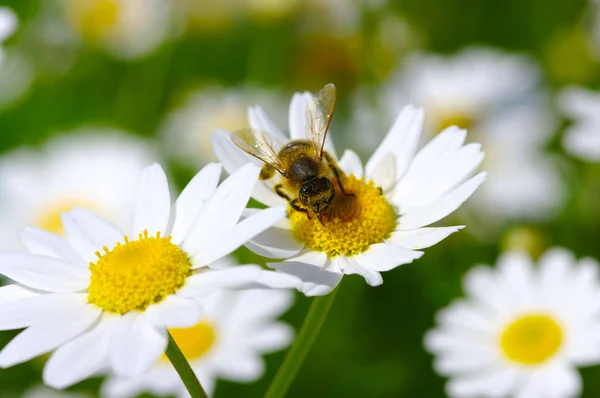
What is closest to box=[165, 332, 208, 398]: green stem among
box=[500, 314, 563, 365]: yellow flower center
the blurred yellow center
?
box=[500, 314, 563, 365]: yellow flower center

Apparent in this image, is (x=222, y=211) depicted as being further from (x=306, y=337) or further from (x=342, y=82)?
(x=342, y=82)

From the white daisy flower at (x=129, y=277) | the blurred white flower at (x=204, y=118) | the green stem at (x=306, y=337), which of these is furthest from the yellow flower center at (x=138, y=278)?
the blurred white flower at (x=204, y=118)

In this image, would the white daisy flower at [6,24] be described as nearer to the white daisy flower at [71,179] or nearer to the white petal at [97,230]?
the white petal at [97,230]

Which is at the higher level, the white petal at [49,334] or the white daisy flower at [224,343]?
the white petal at [49,334]

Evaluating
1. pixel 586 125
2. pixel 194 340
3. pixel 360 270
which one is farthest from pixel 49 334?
pixel 586 125

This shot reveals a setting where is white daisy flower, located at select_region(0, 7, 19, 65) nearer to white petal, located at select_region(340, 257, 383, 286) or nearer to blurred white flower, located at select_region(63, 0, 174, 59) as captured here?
white petal, located at select_region(340, 257, 383, 286)

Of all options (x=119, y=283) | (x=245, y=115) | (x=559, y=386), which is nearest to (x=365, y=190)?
(x=119, y=283)

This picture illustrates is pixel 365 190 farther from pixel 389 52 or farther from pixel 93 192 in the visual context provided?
pixel 389 52
